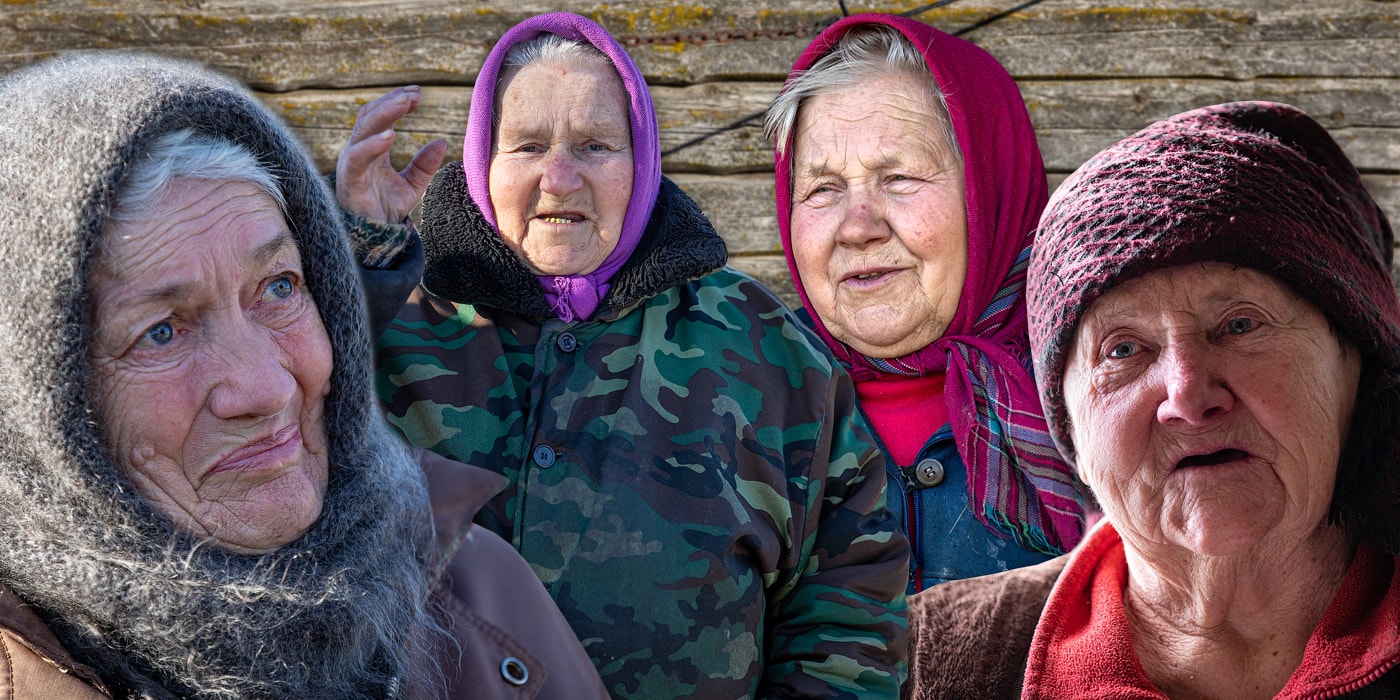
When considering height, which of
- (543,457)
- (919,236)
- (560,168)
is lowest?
(543,457)

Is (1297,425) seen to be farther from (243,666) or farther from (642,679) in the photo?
(243,666)

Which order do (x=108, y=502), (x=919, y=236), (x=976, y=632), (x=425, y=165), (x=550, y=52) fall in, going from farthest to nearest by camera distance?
(x=919, y=236) → (x=425, y=165) → (x=550, y=52) → (x=976, y=632) → (x=108, y=502)

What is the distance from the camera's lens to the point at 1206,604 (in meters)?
1.89

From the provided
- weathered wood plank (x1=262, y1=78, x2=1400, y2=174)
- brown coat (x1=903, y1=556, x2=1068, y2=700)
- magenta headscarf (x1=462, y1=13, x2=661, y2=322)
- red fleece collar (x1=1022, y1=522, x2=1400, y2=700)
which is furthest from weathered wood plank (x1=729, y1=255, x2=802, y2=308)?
red fleece collar (x1=1022, y1=522, x2=1400, y2=700)

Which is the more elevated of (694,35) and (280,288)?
(694,35)

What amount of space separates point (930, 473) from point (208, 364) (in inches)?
67.4

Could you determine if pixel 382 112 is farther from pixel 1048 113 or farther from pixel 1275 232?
pixel 1048 113

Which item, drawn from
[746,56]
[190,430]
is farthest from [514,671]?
[746,56]

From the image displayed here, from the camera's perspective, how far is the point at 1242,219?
172 cm

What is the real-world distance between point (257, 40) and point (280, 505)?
2.74 meters

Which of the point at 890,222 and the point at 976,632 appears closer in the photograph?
the point at 976,632

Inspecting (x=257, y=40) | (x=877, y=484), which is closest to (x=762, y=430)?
(x=877, y=484)

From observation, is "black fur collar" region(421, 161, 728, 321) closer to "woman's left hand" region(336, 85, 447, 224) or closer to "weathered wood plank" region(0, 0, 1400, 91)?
"woman's left hand" region(336, 85, 447, 224)

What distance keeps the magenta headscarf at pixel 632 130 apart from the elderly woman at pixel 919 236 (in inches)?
25.3
